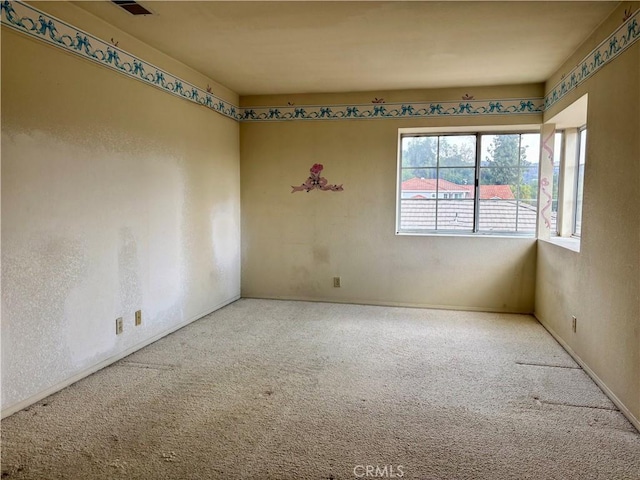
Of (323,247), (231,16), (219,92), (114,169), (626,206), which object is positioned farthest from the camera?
(323,247)

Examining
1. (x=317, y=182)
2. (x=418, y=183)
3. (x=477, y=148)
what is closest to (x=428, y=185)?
(x=418, y=183)

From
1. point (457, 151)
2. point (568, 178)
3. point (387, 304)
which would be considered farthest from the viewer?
point (387, 304)

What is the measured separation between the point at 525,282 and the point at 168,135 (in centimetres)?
383

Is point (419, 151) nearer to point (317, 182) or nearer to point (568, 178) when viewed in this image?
point (317, 182)

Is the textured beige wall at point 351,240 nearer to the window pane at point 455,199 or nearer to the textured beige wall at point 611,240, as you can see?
the window pane at point 455,199

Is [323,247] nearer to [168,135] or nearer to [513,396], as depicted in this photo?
[168,135]

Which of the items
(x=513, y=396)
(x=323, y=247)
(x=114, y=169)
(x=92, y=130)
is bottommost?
(x=513, y=396)

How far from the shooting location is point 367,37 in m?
3.09


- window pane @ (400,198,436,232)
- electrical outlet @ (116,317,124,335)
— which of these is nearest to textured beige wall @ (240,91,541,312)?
window pane @ (400,198,436,232)

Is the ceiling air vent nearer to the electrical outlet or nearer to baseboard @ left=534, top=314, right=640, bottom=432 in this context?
the electrical outlet

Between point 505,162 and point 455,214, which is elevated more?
point 505,162

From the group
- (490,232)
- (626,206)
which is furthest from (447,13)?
(490,232)

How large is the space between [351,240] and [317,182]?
774 mm

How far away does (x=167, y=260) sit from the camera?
3.66 m
